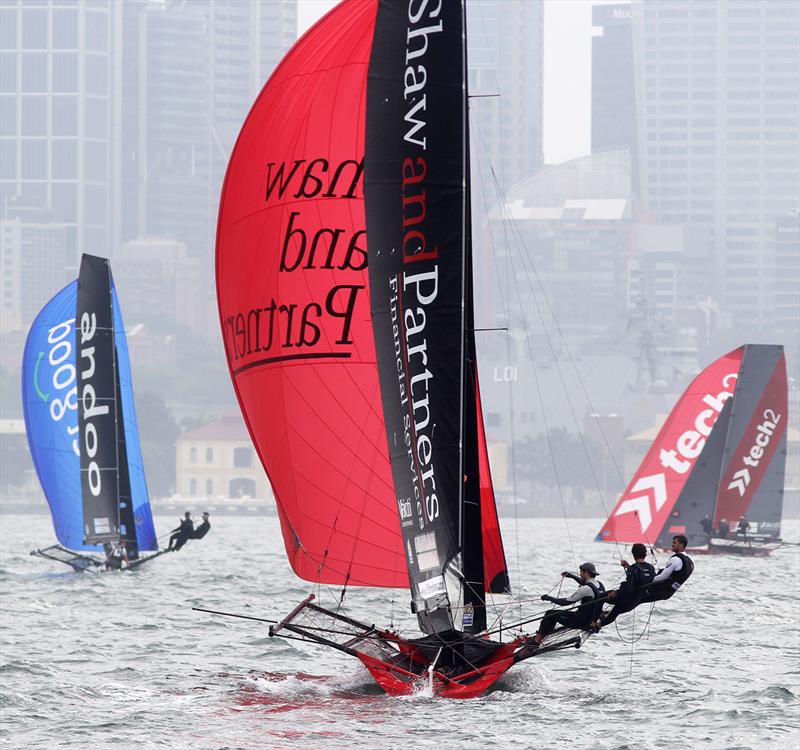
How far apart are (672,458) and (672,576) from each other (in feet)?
55.8

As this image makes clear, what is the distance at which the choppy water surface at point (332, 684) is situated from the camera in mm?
10094

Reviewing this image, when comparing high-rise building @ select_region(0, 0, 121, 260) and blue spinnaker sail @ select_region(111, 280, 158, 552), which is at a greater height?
high-rise building @ select_region(0, 0, 121, 260)

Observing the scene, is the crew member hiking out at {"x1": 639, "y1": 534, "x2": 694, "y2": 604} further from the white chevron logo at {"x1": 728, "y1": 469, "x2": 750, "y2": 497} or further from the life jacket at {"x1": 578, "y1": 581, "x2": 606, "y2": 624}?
the white chevron logo at {"x1": 728, "y1": 469, "x2": 750, "y2": 497}

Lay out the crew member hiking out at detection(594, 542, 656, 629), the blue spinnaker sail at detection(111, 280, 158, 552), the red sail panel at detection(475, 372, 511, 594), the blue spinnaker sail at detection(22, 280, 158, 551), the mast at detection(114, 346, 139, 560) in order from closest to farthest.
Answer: the crew member hiking out at detection(594, 542, 656, 629)
the red sail panel at detection(475, 372, 511, 594)
the blue spinnaker sail at detection(22, 280, 158, 551)
the mast at detection(114, 346, 139, 560)
the blue spinnaker sail at detection(111, 280, 158, 552)

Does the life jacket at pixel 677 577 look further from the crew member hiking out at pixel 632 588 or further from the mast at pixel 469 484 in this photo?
the mast at pixel 469 484

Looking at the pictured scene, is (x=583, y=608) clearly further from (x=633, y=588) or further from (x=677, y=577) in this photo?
(x=677, y=577)

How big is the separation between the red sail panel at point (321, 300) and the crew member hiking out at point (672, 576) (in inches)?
64.0

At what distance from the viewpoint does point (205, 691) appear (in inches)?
459

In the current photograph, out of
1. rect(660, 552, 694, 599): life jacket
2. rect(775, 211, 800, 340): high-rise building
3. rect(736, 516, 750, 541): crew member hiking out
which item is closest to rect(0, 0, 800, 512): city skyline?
rect(775, 211, 800, 340): high-rise building

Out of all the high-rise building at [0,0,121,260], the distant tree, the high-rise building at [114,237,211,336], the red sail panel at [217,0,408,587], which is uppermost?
the high-rise building at [0,0,121,260]

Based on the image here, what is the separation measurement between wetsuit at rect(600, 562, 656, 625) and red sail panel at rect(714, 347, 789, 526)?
17173mm

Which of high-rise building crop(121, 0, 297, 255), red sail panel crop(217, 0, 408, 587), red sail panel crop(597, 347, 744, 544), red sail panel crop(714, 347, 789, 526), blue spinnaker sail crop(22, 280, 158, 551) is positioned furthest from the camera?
high-rise building crop(121, 0, 297, 255)

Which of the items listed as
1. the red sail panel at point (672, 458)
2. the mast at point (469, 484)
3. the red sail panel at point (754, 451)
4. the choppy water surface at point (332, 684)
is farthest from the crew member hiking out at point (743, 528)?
the mast at point (469, 484)

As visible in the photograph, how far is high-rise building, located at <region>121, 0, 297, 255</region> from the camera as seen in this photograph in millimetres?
181500
